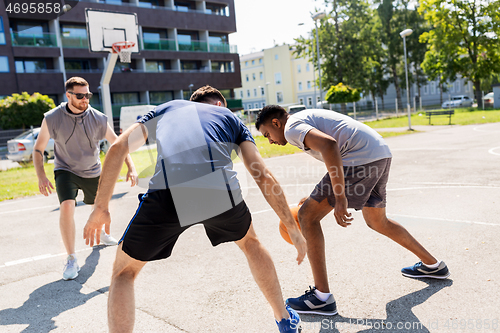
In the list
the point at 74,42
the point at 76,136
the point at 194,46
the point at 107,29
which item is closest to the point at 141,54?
the point at 74,42

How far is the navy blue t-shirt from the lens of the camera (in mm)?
2525

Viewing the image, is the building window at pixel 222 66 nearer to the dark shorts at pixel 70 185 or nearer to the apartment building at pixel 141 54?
the apartment building at pixel 141 54

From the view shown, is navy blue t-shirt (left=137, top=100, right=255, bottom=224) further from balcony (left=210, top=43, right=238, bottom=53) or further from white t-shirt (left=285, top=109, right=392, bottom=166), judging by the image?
balcony (left=210, top=43, right=238, bottom=53)

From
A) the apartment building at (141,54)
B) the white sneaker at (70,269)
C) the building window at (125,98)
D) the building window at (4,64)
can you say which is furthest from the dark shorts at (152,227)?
the building window at (125,98)

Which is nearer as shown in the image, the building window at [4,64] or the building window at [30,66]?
the building window at [4,64]

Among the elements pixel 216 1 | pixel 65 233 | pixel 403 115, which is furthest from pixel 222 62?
pixel 65 233

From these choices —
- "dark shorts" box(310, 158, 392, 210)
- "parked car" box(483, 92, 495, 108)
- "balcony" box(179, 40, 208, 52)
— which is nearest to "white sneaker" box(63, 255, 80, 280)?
"dark shorts" box(310, 158, 392, 210)

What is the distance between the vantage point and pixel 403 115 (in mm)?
38438

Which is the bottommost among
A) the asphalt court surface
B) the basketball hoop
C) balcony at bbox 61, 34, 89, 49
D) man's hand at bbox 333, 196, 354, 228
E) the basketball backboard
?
the asphalt court surface

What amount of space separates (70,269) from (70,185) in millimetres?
998

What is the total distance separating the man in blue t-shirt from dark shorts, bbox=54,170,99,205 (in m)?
2.45

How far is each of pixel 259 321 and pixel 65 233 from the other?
268 cm

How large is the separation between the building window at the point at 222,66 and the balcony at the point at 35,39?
18.8 meters

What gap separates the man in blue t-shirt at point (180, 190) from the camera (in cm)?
249
